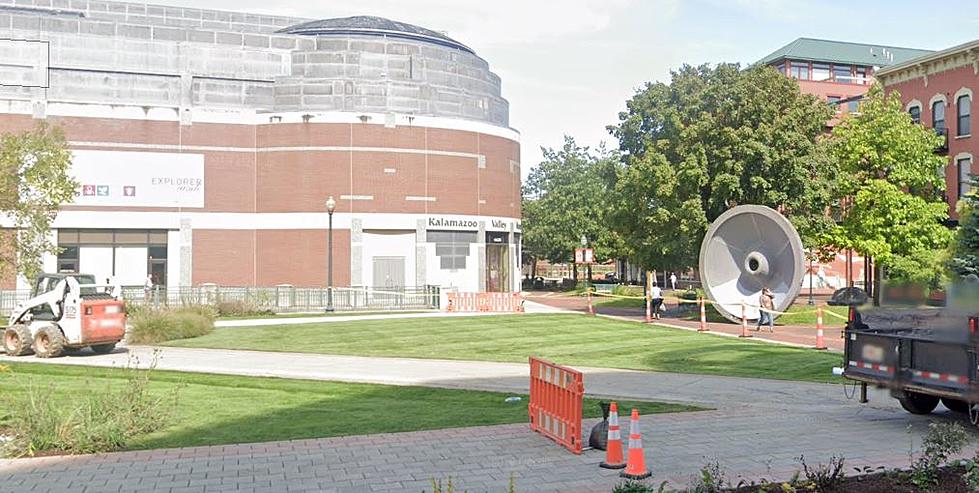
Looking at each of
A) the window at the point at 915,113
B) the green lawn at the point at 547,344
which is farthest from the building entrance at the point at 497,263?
the window at the point at 915,113

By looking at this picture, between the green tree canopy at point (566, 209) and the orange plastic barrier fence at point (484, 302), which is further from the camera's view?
the green tree canopy at point (566, 209)

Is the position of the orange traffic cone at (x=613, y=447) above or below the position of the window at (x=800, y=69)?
below

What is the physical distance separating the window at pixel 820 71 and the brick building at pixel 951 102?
38.8m

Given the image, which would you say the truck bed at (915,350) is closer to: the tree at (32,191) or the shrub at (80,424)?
the shrub at (80,424)

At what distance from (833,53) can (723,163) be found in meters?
59.5

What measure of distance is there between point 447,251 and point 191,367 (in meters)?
36.1

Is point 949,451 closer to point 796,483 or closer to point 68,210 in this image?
point 796,483

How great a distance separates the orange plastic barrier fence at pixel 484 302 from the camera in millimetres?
38031

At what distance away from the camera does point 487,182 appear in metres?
56.4

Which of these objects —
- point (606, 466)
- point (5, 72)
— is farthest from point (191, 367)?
point (5, 72)

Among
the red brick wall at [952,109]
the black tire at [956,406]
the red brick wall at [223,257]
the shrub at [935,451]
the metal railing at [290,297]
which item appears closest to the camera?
the shrub at [935,451]

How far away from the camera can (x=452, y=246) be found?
179ft

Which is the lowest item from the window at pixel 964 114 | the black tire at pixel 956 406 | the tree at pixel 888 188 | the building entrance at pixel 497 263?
the black tire at pixel 956 406

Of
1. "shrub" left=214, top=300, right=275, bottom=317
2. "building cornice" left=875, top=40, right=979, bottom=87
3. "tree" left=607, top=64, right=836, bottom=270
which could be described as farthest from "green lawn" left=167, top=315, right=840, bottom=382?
"building cornice" left=875, top=40, right=979, bottom=87
